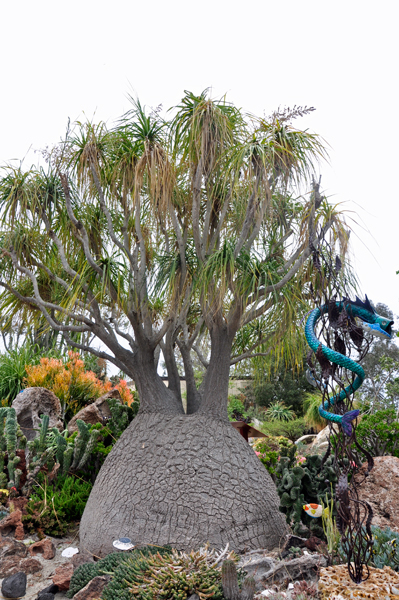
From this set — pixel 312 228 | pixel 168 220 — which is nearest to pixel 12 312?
pixel 168 220

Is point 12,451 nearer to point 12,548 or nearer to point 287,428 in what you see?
point 12,548

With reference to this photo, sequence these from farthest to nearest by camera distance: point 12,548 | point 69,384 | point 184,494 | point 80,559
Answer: point 69,384
point 12,548
point 184,494
point 80,559

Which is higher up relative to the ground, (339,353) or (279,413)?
(339,353)

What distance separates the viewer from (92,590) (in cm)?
314

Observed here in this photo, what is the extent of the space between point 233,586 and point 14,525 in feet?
8.73

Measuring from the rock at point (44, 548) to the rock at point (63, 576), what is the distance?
45 centimetres

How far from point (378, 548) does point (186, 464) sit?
5.35 ft

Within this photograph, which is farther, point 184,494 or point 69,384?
point 69,384

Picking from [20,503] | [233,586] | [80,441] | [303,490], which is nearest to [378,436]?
[303,490]

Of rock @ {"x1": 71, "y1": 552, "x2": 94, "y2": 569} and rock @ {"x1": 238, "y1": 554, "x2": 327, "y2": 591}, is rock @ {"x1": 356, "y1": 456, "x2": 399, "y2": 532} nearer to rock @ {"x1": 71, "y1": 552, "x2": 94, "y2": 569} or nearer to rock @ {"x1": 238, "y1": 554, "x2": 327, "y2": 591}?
rock @ {"x1": 238, "y1": 554, "x2": 327, "y2": 591}

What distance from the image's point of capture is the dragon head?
2803mm

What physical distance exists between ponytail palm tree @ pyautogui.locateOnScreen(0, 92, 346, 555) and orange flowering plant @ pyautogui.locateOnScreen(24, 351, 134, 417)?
220 cm

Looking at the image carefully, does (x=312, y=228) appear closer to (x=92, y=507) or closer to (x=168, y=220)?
(x=168, y=220)

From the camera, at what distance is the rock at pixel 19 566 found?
12.3 feet
